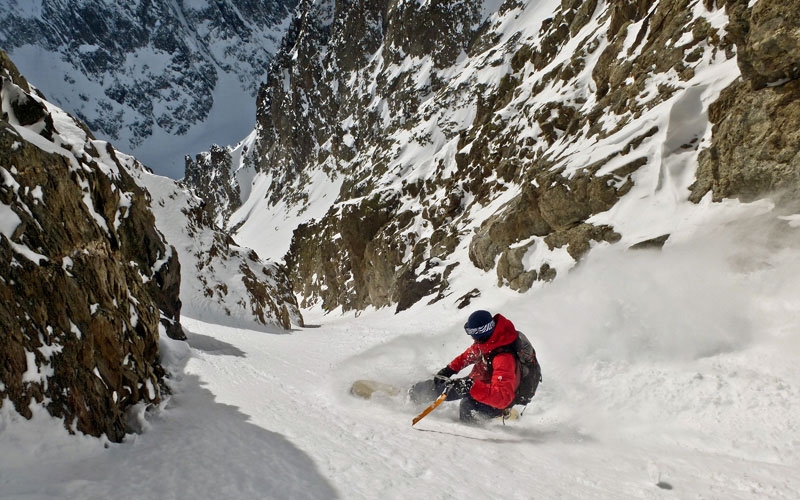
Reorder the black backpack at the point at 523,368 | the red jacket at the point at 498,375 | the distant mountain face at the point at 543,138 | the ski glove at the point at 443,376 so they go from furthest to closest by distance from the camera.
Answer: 1. the distant mountain face at the point at 543,138
2. the ski glove at the point at 443,376
3. the black backpack at the point at 523,368
4. the red jacket at the point at 498,375

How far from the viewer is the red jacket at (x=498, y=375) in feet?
18.3

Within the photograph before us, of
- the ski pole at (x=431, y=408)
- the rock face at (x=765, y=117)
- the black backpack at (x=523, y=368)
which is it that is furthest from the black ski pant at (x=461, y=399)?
the rock face at (x=765, y=117)

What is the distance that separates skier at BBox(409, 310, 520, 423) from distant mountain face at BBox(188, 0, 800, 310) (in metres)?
6.77

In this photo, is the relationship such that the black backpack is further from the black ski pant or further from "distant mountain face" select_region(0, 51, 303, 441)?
"distant mountain face" select_region(0, 51, 303, 441)

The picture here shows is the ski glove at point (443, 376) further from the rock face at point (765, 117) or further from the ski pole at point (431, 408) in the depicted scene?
the rock face at point (765, 117)

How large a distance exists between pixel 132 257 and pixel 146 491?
978cm

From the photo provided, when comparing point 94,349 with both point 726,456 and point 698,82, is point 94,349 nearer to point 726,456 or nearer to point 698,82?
point 726,456

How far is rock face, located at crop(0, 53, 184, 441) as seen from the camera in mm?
4141

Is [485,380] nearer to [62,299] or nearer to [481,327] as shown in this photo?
[481,327]

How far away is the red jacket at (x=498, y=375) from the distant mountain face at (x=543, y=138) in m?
6.70

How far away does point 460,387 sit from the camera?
614 cm

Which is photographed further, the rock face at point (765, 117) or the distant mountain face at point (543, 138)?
the distant mountain face at point (543, 138)

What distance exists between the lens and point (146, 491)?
3.56 m

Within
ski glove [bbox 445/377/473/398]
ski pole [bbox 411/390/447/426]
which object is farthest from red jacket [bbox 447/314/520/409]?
ski pole [bbox 411/390/447/426]
